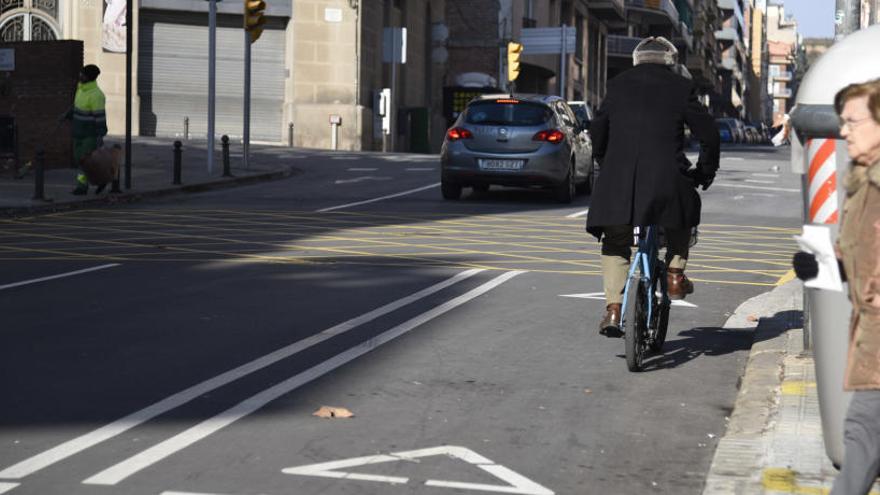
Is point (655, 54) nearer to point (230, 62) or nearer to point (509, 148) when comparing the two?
point (509, 148)

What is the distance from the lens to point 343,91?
1854 inches

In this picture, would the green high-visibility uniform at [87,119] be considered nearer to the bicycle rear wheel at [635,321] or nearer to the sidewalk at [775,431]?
the sidewalk at [775,431]

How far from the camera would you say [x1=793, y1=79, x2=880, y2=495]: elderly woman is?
4766 mm

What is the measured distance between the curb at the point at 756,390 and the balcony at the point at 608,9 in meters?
Result: 66.0

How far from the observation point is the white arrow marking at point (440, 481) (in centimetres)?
611

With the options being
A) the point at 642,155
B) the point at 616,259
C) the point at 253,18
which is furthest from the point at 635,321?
the point at 253,18

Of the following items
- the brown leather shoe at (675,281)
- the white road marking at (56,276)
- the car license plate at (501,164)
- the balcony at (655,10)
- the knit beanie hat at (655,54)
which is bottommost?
the white road marking at (56,276)

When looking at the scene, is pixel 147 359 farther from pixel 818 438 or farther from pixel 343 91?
pixel 343 91

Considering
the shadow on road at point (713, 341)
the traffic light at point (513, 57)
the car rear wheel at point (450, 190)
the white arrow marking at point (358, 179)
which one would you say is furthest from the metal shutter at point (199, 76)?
the shadow on road at point (713, 341)

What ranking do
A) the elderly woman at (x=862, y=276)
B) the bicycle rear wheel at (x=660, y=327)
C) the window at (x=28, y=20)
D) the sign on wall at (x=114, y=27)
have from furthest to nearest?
the sign on wall at (x=114, y=27) → the window at (x=28, y=20) → the bicycle rear wheel at (x=660, y=327) → the elderly woman at (x=862, y=276)

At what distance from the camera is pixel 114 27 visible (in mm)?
46188

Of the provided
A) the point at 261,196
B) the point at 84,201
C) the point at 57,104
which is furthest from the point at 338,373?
the point at 57,104

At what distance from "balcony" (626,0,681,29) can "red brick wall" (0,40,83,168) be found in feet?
197

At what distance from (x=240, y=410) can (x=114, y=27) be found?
40.2 m
